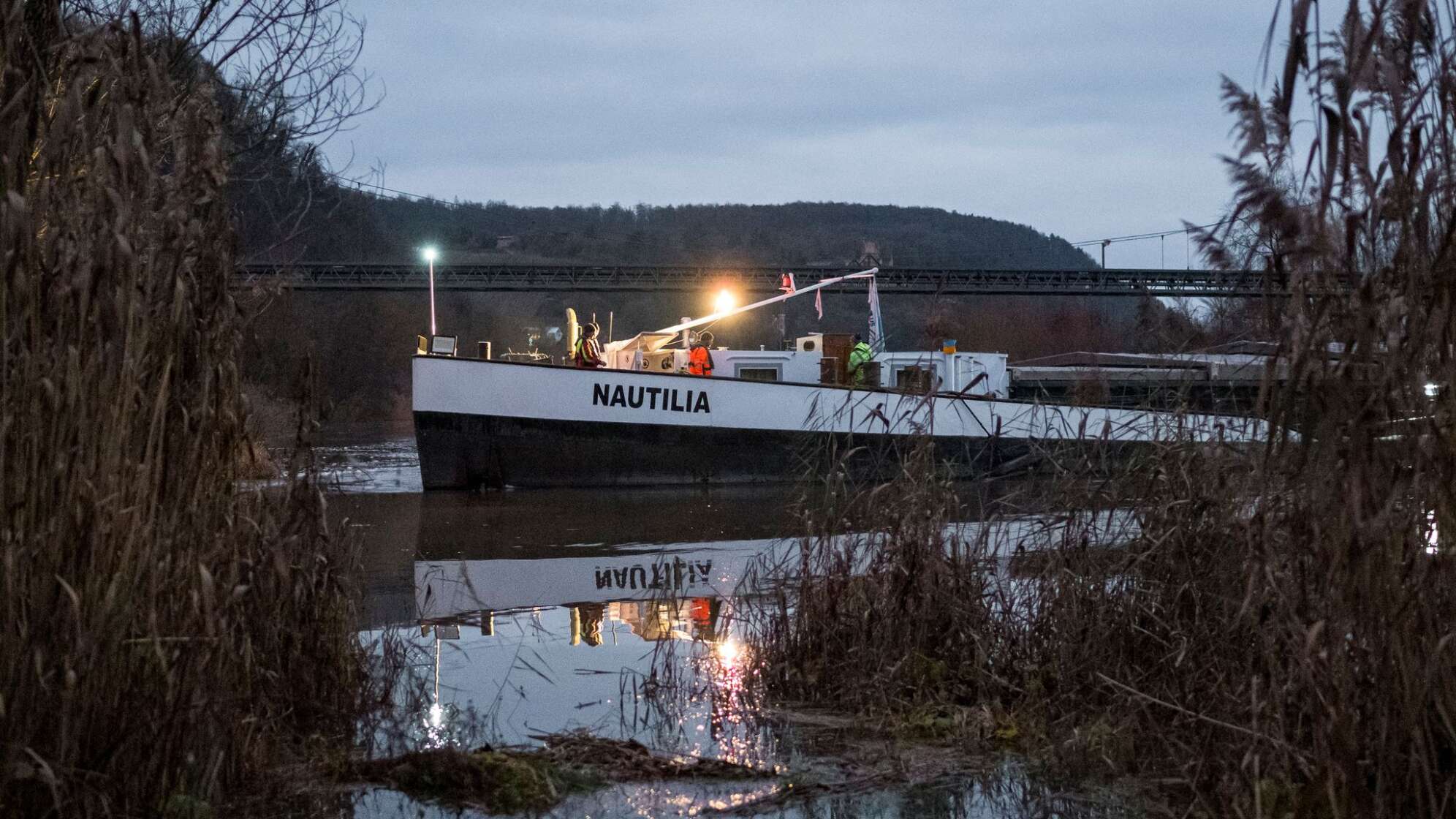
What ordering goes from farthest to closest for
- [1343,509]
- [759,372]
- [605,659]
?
[759,372] < [605,659] < [1343,509]

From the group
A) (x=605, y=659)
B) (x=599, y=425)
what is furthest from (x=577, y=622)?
(x=599, y=425)

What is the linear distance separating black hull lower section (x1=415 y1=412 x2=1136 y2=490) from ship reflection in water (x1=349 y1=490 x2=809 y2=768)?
13.1ft

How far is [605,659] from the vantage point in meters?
5.46

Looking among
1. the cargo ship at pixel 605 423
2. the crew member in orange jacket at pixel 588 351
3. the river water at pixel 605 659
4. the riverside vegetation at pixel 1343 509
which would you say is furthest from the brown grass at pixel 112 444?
the crew member in orange jacket at pixel 588 351

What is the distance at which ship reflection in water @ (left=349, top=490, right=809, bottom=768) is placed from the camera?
169 inches

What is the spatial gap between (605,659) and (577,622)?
3.42 ft

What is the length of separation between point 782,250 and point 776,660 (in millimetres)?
105317

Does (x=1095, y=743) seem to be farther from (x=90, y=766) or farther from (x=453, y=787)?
(x=90, y=766)

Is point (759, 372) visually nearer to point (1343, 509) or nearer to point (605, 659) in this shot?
point (605, 659)

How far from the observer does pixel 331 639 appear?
14.2 feet

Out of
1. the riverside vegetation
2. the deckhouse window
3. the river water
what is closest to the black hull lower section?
the deckhouse window

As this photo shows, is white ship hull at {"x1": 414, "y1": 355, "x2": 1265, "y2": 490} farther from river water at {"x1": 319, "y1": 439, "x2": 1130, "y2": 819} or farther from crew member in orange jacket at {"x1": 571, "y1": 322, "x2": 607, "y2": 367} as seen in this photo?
river water at {"x1": 319, "y1": 439, "x2": 1130, "y2": 819}

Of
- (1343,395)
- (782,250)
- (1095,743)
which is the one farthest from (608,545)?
(782,250)

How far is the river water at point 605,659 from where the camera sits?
346cm
